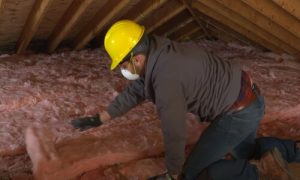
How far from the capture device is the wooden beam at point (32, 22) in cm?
399

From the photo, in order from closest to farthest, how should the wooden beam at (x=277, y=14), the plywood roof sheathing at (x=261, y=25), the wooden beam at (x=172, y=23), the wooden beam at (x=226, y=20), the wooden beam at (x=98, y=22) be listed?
the wooden beam at (x=277, y=14) → the plywood roof sheathing at (x=261, y=25) → the wooden beam at (x=98, y=22) → the wooden beam at (x=226, y=20) → the wooden beam at (x=172, y=23)

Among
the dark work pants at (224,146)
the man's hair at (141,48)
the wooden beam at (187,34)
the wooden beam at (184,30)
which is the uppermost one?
the wooden beam at (184,30)

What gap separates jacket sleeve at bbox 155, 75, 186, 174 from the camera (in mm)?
2252

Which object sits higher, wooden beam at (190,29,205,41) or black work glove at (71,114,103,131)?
wooden beam at (190,29,205,41)

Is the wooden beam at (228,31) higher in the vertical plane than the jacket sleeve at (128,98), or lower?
higher

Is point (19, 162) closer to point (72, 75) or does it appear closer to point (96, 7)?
point (72, 75)

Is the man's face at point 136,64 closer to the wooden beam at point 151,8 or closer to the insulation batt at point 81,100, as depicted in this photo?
the insulation batt at point 81,100

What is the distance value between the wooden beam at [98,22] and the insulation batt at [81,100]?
202mm

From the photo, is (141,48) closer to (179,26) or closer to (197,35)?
(179,26)

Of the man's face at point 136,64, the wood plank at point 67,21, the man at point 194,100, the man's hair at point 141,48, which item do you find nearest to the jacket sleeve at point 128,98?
the man at point 194,100

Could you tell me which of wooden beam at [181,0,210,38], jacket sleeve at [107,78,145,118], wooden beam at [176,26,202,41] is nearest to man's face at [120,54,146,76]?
jacket sleeve at [107,78,145,118]

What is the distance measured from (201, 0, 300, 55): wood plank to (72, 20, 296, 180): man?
159 centimetres

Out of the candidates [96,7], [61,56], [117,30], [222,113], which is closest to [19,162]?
[117,30]

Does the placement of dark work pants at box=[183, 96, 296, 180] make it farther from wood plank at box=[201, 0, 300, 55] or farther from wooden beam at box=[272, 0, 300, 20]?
wood plank at box=[201, 0, 300, 55]
